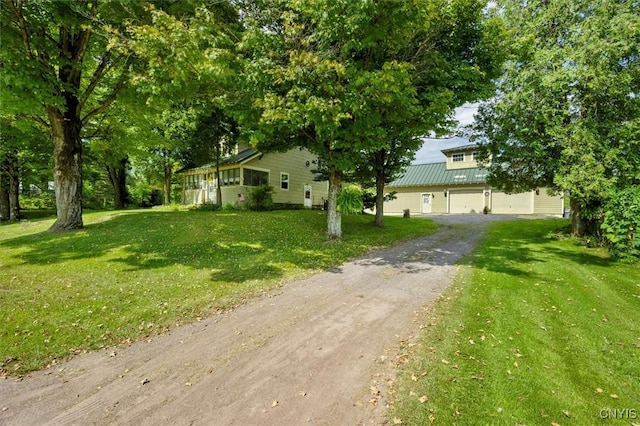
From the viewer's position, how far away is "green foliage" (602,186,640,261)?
9.73 m

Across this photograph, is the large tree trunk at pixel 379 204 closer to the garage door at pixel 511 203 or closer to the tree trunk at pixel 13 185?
the garage door at pixel 511 203

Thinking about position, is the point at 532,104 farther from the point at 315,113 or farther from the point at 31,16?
the point at 31,16

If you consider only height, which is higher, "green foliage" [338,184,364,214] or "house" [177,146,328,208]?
"house" [177,146,328,208]

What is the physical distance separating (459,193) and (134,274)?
28.7m

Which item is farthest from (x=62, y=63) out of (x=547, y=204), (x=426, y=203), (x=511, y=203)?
(x=547, y=204)

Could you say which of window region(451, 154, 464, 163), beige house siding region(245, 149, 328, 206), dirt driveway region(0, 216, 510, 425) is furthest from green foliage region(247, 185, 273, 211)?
window region(451, 154, 464, 163)

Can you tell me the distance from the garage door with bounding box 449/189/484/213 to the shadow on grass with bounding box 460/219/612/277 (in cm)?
1208

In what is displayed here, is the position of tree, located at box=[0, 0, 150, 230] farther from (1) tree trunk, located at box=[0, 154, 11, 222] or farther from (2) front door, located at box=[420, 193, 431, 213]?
(2) front door, located at box=[420, 193, 431, 213]

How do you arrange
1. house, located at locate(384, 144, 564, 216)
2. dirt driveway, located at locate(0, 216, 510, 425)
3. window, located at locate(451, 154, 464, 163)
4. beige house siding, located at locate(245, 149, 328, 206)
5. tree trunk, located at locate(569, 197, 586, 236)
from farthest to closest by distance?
window, located at locate(451, 154, 464, 163) < house, located at locate(384, 144, 564, 216) < beige house siding, located at locate(245, 149, 328, 206) < tree trunk, located at locate(569, 197, 586, 236) < dirt driveway, located at locate(0, 216, 510, 425)

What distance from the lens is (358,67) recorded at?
988cm

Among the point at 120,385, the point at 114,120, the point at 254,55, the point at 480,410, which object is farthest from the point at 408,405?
the point at 114,120

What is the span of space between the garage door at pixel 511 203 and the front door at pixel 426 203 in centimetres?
573

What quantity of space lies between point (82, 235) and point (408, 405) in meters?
12.8

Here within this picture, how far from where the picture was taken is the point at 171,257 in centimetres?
886
